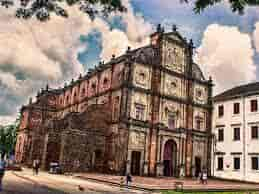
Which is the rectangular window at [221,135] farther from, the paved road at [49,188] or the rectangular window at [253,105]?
the paved road at [49,188]

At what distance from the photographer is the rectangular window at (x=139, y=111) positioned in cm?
3853

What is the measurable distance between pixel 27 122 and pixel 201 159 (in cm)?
3109

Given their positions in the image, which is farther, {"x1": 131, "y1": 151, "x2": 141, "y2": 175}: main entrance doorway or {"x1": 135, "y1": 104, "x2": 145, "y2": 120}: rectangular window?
{"x1": 135, "y1": 104, "x2": 145, "y2": 120}: rectangular window

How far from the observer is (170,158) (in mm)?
40938

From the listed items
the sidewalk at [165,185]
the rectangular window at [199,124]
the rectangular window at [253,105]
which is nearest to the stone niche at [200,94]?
the rectangular window at [199,124]

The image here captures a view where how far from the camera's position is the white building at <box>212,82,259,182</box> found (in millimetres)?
37938

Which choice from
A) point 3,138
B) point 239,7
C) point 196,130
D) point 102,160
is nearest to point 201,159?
point 196,130

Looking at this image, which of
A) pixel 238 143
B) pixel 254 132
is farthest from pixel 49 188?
pixel 238 143

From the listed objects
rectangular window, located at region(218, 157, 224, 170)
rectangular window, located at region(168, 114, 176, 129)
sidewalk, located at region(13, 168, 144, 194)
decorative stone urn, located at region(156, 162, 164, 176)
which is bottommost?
sidewalk, located at region(13, 168, 144, 194)

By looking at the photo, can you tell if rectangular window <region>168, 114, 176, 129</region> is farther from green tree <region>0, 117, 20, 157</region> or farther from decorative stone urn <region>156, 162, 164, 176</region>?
green tree <region>0, 117, 20, 157</region>

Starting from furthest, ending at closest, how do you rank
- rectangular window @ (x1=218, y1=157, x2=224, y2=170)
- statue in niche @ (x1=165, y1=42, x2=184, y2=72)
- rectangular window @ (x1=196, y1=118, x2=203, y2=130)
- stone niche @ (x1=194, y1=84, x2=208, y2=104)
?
stone niche @ (x1=194, y1=84, x2=208, y2=104), rectangular window @ (x1=196, y1=118, x2=203, y2=130), statue in niche @ (x1=165, y1=42, x2=184, y2=72), rectangular window @ (x1=218, y1=157, x2=224, y2=170)

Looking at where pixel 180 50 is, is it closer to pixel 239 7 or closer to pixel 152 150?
pixel 152 150

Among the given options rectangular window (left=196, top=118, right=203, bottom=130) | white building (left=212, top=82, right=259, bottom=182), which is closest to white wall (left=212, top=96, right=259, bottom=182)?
white building (left=212, top=82, right=259, bottom=182)

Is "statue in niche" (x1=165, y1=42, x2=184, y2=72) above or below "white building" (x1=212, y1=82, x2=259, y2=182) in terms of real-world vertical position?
above
